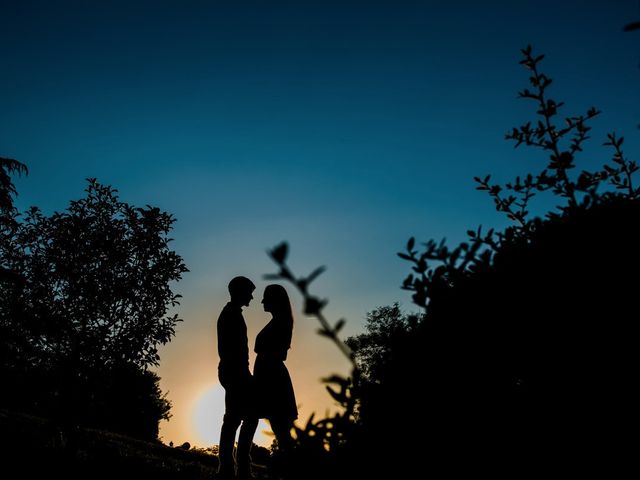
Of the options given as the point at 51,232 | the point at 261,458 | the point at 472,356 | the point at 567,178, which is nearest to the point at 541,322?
the point at 472,356

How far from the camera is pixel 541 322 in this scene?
1.94 metres

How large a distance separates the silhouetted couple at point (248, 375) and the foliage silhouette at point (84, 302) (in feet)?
28.6

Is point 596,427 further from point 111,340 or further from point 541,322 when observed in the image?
point 111,340

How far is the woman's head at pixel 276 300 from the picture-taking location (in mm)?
5395

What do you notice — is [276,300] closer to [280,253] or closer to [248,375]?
[248,375]

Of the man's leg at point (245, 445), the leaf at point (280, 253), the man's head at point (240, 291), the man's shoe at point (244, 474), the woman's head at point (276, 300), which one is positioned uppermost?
the man's head at point (240, 291)

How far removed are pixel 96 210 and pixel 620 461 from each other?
61.1 feet

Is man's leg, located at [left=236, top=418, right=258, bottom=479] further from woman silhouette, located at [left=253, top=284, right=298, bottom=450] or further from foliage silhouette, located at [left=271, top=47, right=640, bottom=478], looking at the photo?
foliage silhouette, located at [left=271, top=47, right=640, bottom=478]

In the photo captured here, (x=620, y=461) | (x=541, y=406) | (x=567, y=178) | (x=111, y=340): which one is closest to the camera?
(x=620, y=461)

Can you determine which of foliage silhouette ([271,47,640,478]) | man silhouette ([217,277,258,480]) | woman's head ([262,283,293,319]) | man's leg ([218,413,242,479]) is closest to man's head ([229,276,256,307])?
man silhouette ([217,277,258,480])

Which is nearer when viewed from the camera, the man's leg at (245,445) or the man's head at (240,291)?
the man's leg at (245,445)

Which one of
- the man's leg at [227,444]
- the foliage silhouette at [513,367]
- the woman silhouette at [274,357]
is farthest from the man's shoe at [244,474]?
the foliage silhouette at [513,367]

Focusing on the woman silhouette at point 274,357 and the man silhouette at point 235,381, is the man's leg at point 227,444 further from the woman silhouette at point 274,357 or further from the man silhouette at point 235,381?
the woman silhouette at point 274,357

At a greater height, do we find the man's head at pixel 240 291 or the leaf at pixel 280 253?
the man's head at pixel 240 291
